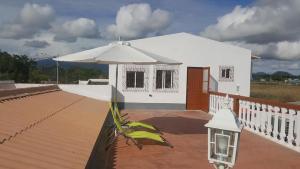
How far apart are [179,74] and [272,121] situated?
824 centimetres

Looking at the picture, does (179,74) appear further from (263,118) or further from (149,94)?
(263,118)

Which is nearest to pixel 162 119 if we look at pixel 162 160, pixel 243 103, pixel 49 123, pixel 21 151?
pixel 243 103

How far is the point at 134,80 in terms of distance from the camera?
1773 cm

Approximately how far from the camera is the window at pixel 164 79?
58.4ft

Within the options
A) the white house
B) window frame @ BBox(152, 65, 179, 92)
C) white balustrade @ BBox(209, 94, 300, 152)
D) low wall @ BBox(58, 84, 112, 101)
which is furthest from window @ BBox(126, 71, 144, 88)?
white balustrade @ BBox(209, 94, 300, 152)

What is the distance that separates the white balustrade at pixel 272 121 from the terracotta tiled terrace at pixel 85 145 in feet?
0.85

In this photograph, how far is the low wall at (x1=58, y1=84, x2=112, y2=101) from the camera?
16.3m

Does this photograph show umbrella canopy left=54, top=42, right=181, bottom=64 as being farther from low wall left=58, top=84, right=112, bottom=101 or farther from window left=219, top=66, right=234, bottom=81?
window left=219, top=66, right=234, bottom=81

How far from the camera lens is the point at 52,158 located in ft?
11.3

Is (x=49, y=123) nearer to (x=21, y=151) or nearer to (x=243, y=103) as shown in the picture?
(x=21, y=151)

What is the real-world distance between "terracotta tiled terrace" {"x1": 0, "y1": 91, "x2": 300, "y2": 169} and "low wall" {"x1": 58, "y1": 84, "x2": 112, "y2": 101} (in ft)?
12.7

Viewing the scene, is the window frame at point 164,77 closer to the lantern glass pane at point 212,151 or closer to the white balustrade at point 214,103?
the white balustrade at point 214,103

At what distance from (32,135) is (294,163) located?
17.7 feet

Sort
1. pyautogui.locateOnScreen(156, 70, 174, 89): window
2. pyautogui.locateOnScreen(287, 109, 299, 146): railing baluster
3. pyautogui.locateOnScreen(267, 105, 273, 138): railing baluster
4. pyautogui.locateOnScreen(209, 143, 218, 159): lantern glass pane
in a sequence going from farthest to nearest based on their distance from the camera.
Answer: pyautogui.locateOnScreen(156, 70, 174, 89): window, pyautogui.locateOnScreen(267, 105, 273, 138): railing baluster, pyautogui.locateOnScreen(287, 109, 299, 146): railing baluster, pyautogui.locateOnScreen(209, 143, 218, 159): lantern glass pane
